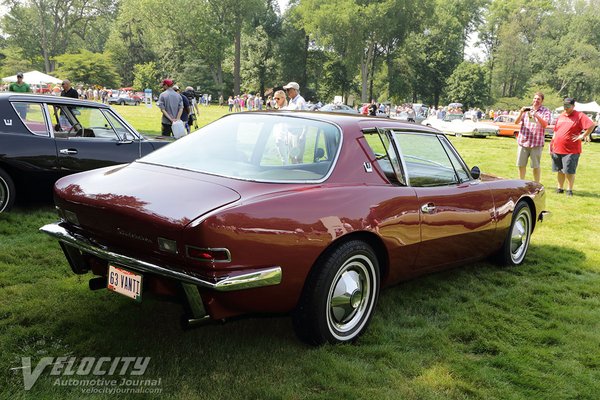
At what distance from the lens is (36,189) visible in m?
5.71

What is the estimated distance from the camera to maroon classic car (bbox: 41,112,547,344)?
8.50 feet

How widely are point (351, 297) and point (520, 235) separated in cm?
281

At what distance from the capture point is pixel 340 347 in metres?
3.15

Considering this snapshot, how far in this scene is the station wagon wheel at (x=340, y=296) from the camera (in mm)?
2914

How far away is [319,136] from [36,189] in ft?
12.6

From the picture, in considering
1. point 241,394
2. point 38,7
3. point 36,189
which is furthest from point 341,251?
point 38,7

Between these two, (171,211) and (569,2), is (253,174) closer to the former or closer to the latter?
(171,211)

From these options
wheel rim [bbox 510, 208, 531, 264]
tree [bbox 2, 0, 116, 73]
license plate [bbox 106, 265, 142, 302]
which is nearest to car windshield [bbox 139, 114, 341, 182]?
license plate [bbox 106, 265, 142, 302]

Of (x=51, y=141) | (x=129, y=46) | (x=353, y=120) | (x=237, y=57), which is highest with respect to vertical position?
(x=129, y=46)

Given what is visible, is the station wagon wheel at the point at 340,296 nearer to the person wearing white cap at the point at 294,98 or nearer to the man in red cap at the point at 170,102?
the person wearing white cap at the point at 294,98

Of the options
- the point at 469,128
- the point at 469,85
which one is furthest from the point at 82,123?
the point at 469,85

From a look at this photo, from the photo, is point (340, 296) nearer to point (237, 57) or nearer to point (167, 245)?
point (167, 245)

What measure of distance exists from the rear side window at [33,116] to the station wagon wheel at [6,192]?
0.58 meters

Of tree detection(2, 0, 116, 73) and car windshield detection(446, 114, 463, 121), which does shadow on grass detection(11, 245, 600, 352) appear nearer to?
car windshield detection(446, 114, 463, 121)
